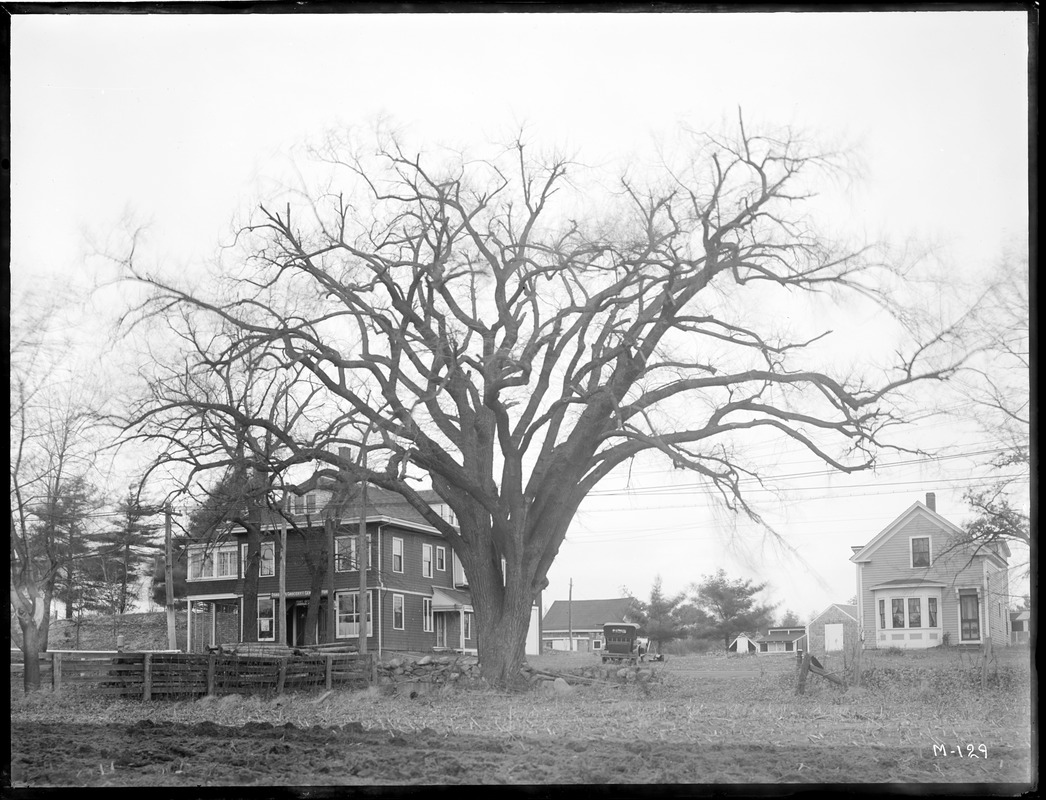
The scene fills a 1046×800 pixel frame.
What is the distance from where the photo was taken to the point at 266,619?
4097 centimetres

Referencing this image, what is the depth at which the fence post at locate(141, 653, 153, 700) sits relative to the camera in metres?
20.7

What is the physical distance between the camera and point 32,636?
20281 millimetres

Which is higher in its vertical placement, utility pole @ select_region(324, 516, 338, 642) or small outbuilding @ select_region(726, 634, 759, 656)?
utility pole @ select_region(324, 516, 338, 642)

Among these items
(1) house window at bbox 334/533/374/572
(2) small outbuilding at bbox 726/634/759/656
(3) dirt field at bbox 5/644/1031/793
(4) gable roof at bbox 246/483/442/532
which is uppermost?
(4) gable roof at bbox 246/483/442/532

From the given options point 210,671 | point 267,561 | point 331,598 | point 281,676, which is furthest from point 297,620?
point 210,671

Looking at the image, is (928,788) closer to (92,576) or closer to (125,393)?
(125,393)

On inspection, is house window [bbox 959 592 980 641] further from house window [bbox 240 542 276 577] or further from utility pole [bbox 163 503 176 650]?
house window [bbox 240 542 276 577]

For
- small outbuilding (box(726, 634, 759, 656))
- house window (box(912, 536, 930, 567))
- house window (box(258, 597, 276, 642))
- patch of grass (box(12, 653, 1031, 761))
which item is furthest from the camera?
small outbuilding (box(726, 634, 759, 656))

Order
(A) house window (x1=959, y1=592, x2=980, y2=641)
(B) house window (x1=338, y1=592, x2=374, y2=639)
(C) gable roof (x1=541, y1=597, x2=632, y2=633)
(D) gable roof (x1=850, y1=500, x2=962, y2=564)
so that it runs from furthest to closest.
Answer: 1. (C) gable roof (x1=541, y1=597, x2=632, y2=633)
2. (B) house window (x1=338, y1=592, x2=374, y2=639)
3. (A) house window (x1=959, y1=592, x2=980, y2=641)
4. (D) gable roof (x1=850, y1=500, x2=962, y2=564)

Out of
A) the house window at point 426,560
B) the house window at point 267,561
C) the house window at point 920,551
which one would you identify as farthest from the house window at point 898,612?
the house window at point 267,561

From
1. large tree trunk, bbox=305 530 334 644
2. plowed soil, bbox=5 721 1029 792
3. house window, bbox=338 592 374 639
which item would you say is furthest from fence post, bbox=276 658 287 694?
house window, bbox=338 592 374 639

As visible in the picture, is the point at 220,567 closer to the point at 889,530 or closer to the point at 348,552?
the point at 348,552

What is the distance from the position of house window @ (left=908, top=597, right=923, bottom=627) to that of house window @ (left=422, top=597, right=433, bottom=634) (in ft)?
58.6

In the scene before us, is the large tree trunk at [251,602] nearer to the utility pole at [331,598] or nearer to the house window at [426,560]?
the utility pole at [331,598]
